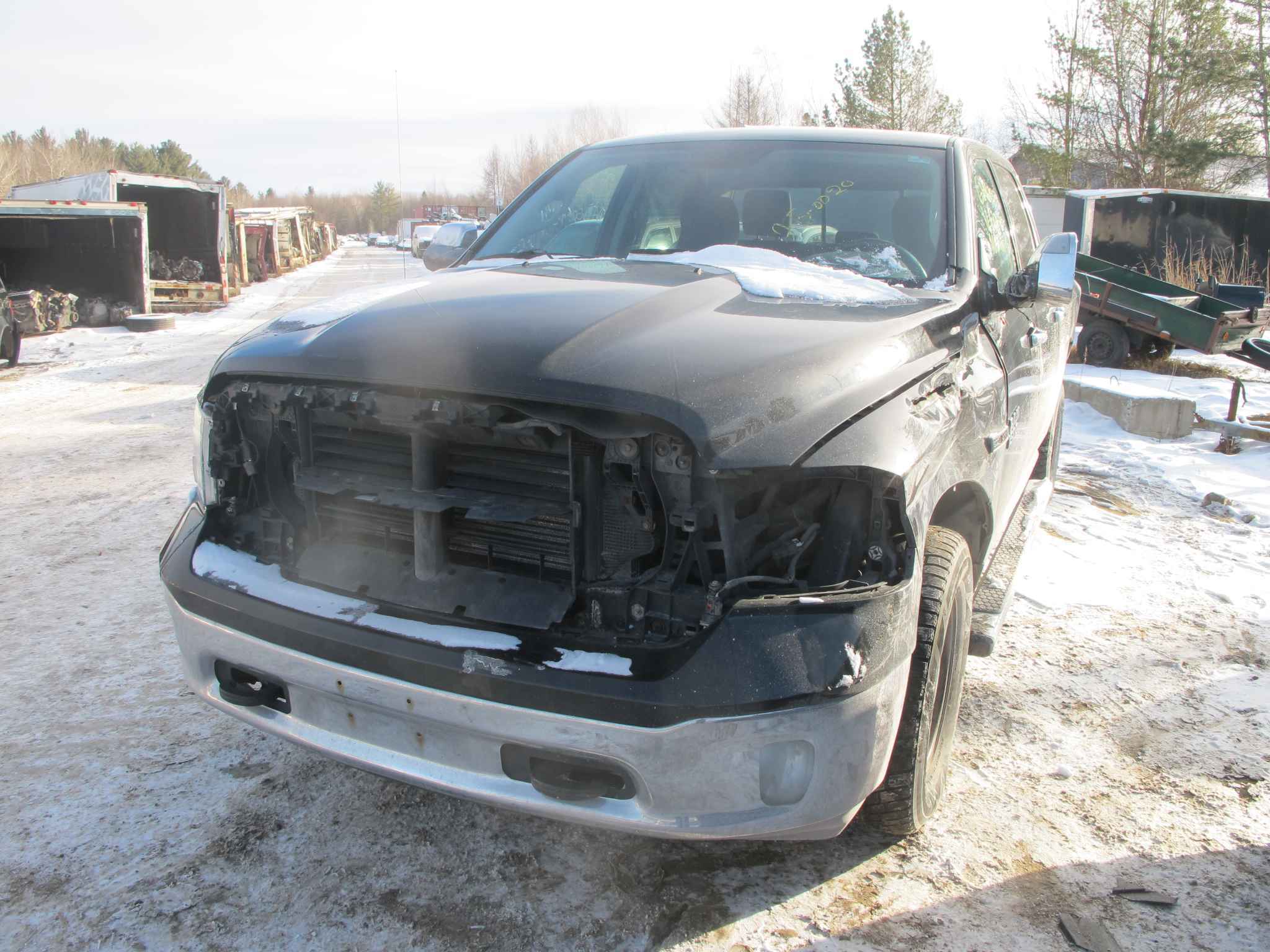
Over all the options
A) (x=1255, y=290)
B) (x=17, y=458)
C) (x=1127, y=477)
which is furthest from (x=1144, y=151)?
(x=17, y=458)

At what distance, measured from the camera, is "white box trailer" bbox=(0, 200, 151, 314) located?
47.4ft

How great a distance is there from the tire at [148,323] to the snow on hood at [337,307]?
12.3 metres

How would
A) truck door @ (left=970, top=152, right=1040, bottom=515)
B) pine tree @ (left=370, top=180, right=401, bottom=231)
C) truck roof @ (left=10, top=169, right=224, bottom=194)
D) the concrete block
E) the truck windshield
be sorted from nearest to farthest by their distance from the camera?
1. truck door @ (left=970, top=152, right=1040, bottom=515)
2. the truck windshield
3. the concrete block
4. truck roof @ (left=10, top=169, right=224, bottom=194)
5. pine tree @ (left=370, top=180, right=401, bottom=231)

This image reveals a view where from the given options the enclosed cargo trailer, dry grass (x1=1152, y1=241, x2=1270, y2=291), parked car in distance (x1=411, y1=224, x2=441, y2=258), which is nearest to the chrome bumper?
parked car in distance (x1=411, y1=224, x2=441, y2=258)

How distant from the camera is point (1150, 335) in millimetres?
10742

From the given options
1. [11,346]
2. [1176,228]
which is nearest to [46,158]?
[11,346]

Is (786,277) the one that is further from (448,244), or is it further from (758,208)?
(448,244)

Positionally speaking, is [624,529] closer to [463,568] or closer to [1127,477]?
[463,568]

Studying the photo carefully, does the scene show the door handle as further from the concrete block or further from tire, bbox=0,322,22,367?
tire, bbox=0,322,22,367

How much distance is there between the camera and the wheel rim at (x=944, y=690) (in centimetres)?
239

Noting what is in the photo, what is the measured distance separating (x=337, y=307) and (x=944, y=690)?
1.89 m

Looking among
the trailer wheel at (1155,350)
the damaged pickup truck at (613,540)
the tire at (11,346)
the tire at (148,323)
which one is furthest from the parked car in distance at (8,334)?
the trailer wheel at (1155,350)

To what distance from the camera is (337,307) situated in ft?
8.46

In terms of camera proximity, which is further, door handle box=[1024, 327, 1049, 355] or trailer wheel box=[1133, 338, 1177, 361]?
trailer wheel box=[1133, 338, 1177, 361]
